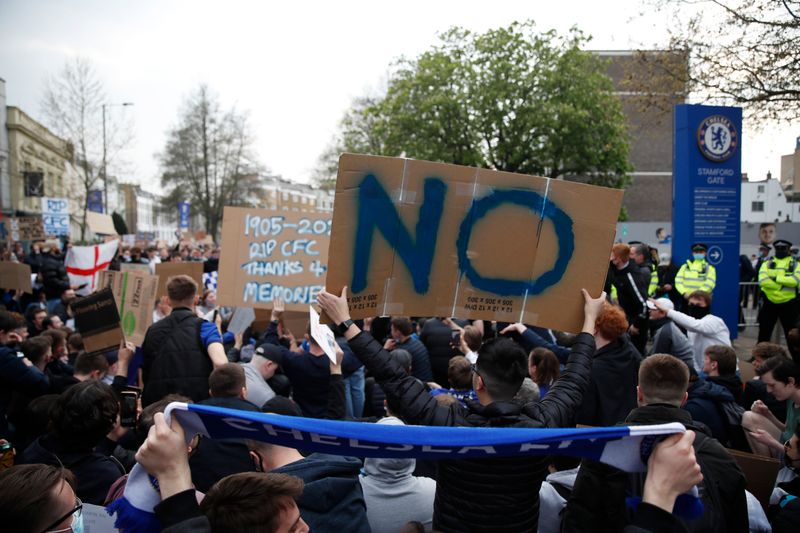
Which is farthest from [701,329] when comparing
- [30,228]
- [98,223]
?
[98,223]

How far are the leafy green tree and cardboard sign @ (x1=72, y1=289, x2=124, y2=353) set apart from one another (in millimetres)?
24353

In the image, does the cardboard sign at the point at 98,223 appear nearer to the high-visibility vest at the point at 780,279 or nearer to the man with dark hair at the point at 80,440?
the man with dark hair at the point at 80,440

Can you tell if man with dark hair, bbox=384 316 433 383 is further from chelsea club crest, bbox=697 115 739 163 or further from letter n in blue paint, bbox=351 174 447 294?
chelsea club crest, bbox=697 115 739 163

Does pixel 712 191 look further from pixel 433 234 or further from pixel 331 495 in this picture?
pixel 331 495

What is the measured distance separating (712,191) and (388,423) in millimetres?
10957

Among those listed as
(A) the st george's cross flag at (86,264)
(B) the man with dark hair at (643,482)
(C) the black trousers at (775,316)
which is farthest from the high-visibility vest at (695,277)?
(A) the st george's cross flag at (86,264)

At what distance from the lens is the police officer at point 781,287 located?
10172 millimetres

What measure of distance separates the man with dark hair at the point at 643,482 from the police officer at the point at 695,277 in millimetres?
8204

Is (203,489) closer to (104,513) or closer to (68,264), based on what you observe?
(104,513)

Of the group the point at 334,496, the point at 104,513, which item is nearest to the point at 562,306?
the point at 334,496

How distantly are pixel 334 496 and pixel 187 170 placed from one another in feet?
168

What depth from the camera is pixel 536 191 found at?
3.23m

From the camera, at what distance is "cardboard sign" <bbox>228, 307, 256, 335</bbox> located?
712 centimetres

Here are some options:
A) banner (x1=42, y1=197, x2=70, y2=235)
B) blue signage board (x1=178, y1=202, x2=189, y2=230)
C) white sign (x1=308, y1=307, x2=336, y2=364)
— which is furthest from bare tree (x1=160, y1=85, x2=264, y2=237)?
white sign (x1=308, y1=307, x2=336, y2=364)
